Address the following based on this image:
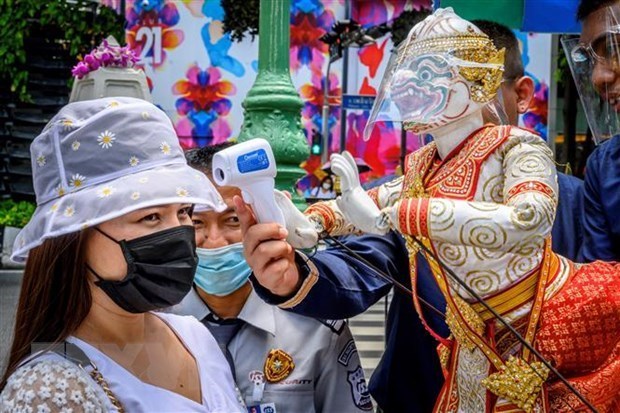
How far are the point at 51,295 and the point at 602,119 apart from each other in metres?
1.84

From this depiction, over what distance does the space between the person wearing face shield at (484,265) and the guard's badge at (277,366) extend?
253 mm

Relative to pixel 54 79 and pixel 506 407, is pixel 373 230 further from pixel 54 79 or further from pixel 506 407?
pixel 54 79

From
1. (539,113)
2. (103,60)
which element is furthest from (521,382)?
(539,113)

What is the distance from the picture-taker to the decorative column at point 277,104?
533 centimetres

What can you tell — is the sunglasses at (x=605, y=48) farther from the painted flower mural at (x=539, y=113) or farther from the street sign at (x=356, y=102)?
the painted flower mural at (x=539, y=113)

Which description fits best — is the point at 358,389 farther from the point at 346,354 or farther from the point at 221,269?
the point at 221,269

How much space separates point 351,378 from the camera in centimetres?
246

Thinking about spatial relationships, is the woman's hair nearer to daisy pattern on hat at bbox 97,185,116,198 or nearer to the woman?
the woman

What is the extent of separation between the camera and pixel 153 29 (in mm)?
15859

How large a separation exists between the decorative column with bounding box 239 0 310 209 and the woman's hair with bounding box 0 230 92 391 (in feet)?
11.5

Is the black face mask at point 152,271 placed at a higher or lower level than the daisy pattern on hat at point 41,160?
lower

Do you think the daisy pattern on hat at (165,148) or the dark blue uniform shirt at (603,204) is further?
the dark blue uniform shirt at (603,204)

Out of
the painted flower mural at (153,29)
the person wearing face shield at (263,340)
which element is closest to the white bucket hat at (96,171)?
the person wearing face shield at (263,340)

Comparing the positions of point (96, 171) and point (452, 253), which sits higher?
point (96, 171)
